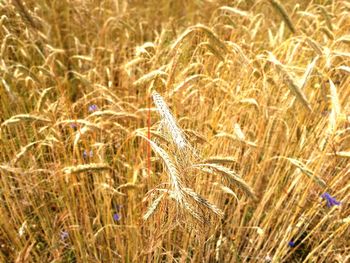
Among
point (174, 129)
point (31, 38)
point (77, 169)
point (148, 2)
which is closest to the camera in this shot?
point (174, 129)

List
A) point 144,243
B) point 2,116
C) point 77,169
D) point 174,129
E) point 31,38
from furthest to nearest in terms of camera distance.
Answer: point 31,38, point 2,116, point 144,243, point 77,169, point 174,129

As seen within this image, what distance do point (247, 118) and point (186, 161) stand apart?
1135mm

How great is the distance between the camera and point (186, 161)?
816 mm

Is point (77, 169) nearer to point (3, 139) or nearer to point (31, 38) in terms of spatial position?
point (3, 139)

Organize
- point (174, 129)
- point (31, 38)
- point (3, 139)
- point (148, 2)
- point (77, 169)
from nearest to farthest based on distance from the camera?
point (174, 129), point (77, 169), point (3, 139), point (31, 38), point (148, 2)

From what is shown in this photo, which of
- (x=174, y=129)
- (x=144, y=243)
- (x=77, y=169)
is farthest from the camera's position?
(x=144, y=243)

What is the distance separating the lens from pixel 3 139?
5.34 feet

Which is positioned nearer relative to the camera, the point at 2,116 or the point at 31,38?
the point at 2,116

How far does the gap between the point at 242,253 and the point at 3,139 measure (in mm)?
1133

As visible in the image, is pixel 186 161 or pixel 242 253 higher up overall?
pixel 186 161

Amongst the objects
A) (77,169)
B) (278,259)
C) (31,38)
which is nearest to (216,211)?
(77,169)

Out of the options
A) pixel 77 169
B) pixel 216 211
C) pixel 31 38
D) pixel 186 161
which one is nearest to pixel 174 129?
pixel 186 161

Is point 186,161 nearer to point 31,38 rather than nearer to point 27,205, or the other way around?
point 27,205

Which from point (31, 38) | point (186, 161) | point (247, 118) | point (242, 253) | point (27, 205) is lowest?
point (242, 253)
